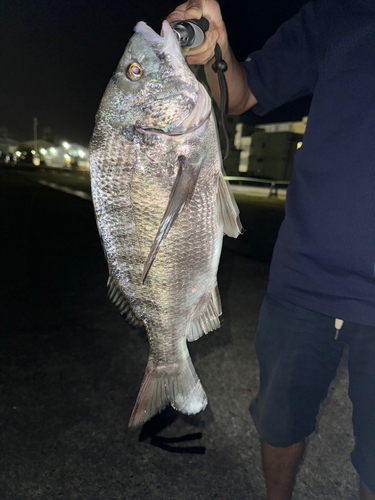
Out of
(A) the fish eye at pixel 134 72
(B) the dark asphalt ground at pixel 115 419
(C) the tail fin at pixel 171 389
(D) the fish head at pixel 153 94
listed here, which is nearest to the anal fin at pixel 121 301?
(C) the tail fin at pixel 171 389

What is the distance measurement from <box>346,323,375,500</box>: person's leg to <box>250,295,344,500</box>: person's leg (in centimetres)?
11

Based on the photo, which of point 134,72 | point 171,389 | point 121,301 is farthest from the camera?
point 171,389

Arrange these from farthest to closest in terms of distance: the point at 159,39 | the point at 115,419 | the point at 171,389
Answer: the point at 115,419 < the point at 171,389 < the point at 159,39

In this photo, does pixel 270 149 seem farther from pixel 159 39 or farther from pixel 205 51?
pixel 159 39

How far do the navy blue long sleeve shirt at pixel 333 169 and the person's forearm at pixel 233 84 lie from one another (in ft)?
0.47

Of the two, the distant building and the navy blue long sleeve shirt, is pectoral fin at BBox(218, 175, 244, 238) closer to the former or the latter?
the navy blue long sleeve shirt

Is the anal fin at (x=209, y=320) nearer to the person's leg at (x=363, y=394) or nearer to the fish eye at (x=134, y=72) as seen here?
the person's leg at (x=363, y=394)

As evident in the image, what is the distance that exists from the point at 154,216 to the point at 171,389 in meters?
0.88

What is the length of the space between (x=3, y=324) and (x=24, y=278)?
54.8 inches

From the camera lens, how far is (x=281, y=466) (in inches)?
66.6

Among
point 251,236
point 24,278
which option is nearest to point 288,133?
point 251,236

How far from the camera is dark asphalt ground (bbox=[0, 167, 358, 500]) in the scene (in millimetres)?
1909

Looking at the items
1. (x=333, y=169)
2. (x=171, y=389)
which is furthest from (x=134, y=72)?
(x=171, y=389)

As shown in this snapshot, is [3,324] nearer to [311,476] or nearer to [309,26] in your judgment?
[311,476]
